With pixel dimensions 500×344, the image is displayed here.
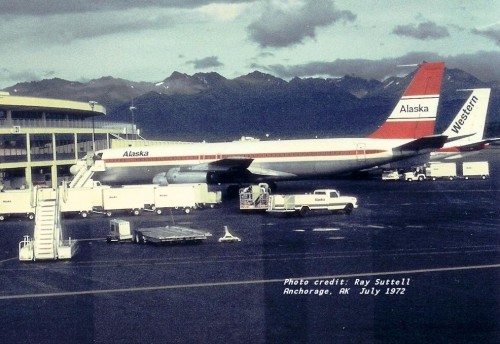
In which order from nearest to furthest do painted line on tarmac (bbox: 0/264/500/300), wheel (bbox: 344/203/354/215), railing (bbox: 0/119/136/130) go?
painted line on tarmac (bbox: 0/264/500/300) < wheel (bbox: 344/203/354/215) < railing (bbox: 0/119/136/130)

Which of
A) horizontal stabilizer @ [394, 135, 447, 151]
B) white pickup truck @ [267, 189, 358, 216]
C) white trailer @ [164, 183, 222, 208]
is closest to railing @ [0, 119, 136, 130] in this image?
white trailer @ [164, 183, 222, 208]

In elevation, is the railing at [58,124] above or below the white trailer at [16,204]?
above

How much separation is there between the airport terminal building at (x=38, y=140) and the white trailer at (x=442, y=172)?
1789 inches

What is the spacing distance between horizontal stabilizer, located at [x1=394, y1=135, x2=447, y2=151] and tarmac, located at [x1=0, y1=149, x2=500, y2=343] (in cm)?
1742

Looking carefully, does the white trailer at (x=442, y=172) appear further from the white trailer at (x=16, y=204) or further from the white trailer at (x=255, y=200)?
the white trailer at (x=16, y=204)

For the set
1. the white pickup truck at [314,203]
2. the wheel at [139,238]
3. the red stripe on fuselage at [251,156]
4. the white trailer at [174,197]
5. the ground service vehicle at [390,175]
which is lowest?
the wheel at [139,238]

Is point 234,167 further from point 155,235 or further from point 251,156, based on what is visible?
point 155,235

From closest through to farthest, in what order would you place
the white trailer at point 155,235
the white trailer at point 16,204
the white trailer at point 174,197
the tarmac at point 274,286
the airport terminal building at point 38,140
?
the tarmac at point 274,286 < the white trailer at point 155,235 < the white trailer at point 16,204 < the white trailer at point 174,197 < the airport terminal building at point 38,140

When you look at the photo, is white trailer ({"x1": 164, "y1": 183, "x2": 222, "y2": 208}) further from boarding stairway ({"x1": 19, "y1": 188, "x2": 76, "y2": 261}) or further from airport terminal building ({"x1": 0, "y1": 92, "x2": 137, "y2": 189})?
airport terminal building ({"x1": 0, "y1": 92, "x2": 137, "y2": 189})

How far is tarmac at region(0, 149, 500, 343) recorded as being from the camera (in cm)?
1836

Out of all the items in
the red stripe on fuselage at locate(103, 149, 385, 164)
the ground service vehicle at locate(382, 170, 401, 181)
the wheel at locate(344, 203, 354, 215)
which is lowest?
the wheel at locate(344, 203, 354, 215)

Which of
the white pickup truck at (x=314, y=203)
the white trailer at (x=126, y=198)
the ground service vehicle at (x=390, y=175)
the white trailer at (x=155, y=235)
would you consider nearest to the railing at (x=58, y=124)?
the white trailer at (x=126, y=198)

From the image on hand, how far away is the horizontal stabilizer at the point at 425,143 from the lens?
192 ft

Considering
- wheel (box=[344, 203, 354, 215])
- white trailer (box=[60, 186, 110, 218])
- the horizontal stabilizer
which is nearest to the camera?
wheel (box=[344, 203, 354, 215])
